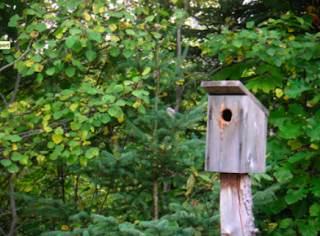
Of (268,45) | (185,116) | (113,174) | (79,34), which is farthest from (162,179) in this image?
(268,45)

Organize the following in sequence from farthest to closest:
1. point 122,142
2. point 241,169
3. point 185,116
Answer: point 122,142
point 185,116
point 241,169

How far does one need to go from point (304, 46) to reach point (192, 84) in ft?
7.06

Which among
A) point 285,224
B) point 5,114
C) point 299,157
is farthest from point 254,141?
point 5,114

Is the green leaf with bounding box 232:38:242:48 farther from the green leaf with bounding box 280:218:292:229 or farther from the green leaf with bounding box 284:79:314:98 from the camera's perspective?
the green leaf with bounding box 280:218:292:229

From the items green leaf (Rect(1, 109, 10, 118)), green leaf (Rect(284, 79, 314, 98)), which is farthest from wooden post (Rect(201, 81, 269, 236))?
green leaf (Rect(1, 109, 10, 118))

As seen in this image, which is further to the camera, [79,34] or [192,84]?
[192,84]

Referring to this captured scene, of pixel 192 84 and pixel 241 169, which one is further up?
pixel 192 84

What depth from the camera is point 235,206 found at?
8.32ft

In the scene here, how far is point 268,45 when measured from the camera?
4.16 m

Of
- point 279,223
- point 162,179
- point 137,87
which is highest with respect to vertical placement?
point 137,87

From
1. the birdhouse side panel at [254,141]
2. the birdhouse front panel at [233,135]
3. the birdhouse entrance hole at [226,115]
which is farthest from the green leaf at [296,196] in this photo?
the birdhouse entrance hole at [226,115]

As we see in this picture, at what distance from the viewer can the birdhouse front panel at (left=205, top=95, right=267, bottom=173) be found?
245cm

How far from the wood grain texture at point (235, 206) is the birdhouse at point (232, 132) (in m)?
0.13

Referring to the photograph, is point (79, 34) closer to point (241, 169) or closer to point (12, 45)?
point (12, 45)
